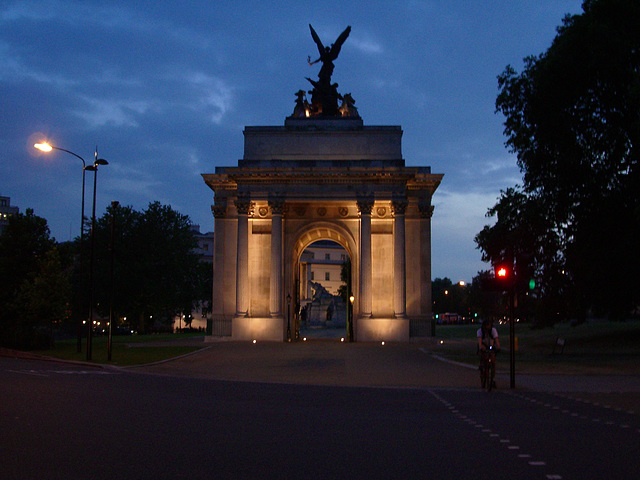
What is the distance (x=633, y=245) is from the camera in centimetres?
3177

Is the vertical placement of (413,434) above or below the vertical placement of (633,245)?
below

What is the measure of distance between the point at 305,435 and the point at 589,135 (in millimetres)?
27296

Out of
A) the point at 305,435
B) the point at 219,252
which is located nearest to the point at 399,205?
the point at 219,252

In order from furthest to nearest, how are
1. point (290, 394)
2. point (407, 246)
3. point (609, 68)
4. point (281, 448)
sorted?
1. point (407, 246)
2. point (609, 68)
3. point (290, 394)
4. point (281, 448)

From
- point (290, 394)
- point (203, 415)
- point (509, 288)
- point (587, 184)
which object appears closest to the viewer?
point (203, 415)

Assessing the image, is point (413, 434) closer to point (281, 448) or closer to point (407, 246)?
point (281, 448)

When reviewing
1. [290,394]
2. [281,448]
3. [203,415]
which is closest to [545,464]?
[281,448]

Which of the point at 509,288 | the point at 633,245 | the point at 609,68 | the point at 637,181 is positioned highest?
the point at 609,68

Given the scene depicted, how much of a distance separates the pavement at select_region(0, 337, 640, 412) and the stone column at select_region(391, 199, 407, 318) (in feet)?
37.7

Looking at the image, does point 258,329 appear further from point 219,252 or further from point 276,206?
point 276,206

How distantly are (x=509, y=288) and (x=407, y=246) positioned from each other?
32.1 meters

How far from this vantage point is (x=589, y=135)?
33156 mm

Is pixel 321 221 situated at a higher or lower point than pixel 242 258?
higher

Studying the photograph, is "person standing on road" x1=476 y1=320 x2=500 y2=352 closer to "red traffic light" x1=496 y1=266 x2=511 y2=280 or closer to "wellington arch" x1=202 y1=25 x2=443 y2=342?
"red traffic light" x1=496 y1=266 x2=511 y2=280
